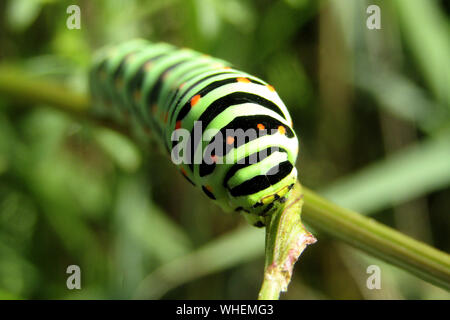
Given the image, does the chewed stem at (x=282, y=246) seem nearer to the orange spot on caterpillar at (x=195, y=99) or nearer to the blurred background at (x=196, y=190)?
the orange spot on caterpillar at (x=195, y=99)

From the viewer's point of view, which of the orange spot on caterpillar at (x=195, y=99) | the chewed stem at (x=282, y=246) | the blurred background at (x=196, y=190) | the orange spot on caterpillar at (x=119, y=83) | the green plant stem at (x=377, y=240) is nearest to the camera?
the chewed stem at (x=282, y=246)

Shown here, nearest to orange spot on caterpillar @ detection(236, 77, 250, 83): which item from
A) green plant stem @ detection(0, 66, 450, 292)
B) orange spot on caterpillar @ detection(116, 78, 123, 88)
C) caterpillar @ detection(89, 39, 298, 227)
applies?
caterpillar @ detection(89, 39, 298, 227)

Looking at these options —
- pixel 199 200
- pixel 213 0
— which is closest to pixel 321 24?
pixel 213 0

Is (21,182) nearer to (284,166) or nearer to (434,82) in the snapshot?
(284,166)

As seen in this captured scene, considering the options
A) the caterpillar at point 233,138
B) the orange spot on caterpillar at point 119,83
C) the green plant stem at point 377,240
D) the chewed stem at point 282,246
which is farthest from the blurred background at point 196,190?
the chewed stem at point 282,246

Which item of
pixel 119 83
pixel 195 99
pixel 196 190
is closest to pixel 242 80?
pixel 195 99

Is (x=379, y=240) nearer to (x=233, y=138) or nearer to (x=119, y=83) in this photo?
(x=233, y=138)
